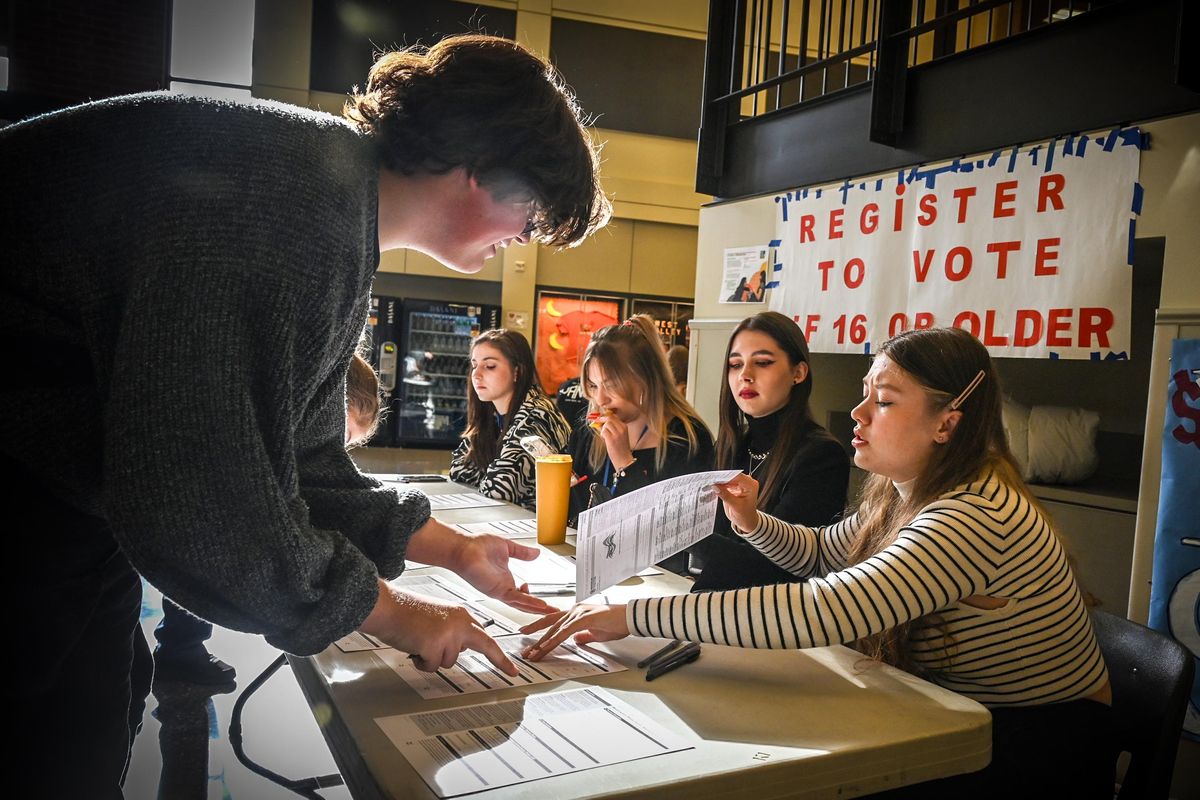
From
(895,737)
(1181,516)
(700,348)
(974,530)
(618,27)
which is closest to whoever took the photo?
(895,737)

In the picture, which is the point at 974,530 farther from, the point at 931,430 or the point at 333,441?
the point at 333,441

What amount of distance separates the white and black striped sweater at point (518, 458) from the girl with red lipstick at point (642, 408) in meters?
0.20

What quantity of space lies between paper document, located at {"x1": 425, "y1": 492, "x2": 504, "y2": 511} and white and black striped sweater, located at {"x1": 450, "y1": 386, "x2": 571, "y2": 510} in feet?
0.28

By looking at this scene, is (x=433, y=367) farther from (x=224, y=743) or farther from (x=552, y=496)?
(x=552, y=496)

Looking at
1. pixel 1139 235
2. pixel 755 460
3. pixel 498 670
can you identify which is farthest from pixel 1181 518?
pixel 498 670

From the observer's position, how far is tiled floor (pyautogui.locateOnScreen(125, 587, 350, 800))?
2.21 metres

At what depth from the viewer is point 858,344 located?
11.3ft

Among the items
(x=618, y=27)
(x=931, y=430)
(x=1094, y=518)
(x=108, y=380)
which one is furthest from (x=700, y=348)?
(x=618, y=27)

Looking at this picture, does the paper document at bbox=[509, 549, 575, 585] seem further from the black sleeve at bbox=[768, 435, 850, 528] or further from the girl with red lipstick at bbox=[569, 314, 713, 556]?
the girl with red lipstick at bbox=[569, 314, 713, 556]

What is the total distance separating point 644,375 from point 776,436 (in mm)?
518

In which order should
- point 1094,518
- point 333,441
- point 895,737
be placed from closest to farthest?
point 895,737, point 333,441, point 1094,518

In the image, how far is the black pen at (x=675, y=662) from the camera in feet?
3.54

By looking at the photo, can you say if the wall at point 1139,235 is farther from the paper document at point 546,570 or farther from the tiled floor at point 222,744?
the tiled floor at point 222,744

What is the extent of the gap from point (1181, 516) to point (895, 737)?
191 centimetres
